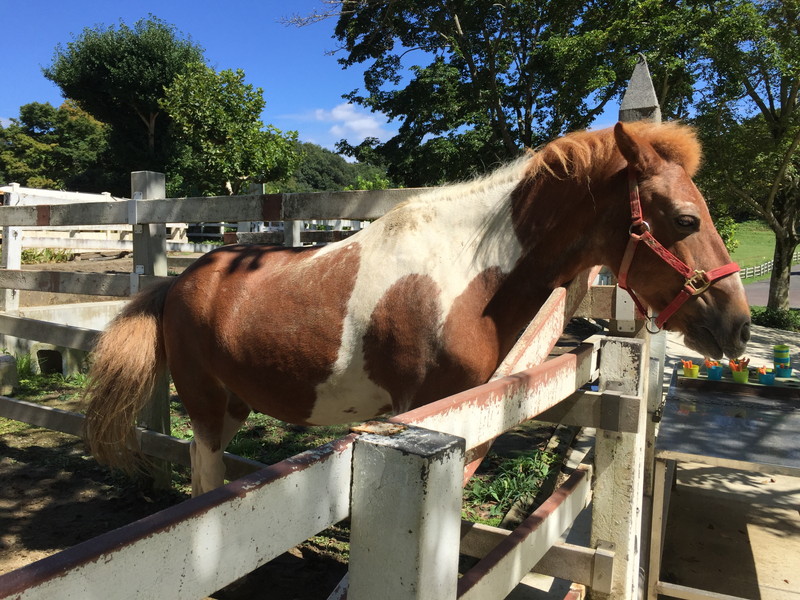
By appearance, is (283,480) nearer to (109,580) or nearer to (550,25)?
(109,580)

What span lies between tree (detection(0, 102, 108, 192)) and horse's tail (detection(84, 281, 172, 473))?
3853 centimetres

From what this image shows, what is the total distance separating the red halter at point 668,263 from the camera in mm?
1940

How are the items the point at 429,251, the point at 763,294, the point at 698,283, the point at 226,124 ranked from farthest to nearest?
the point at 763,294 → the point at 226,124 → the point at 429,251 → the point at 698,283

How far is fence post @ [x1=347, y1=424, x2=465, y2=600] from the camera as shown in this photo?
0.80 m

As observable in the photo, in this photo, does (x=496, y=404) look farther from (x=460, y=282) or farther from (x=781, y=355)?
(x=781, y=355)

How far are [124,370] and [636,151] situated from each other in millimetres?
2680

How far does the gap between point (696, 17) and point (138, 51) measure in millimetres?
25083

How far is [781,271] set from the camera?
1529 cm

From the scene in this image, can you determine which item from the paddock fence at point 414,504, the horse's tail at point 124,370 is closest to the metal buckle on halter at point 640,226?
the paddock fence at point 414,504

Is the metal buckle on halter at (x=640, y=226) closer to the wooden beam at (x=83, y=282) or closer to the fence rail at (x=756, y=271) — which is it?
the wooden beam at (x=83, y=282)

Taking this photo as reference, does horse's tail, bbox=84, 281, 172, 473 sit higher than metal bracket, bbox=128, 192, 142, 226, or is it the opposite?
metal bracket, bbox=128, 192, 142, 226

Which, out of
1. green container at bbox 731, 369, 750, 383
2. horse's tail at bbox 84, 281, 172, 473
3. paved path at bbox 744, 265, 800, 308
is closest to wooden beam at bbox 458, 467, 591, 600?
horse's tail at bbox 84, 281, 172, 473

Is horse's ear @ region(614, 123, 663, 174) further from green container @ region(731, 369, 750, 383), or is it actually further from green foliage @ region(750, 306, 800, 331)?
green foliage @ region(750, 306, 800, 331)

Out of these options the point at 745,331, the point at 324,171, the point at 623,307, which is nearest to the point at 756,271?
the point at 623,307
